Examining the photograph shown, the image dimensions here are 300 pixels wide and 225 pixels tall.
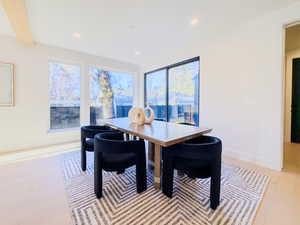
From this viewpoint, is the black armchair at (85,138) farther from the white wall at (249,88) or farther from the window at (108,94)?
the white wall at (249,88)

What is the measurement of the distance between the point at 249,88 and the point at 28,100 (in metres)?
4.65

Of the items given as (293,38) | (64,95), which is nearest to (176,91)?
(293,38)

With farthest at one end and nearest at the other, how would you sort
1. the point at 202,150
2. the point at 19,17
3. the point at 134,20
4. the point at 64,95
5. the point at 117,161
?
1. the point at 64,95
2. the point at 134,20
3. the point at 19,17
4. the point at 117,161
5. the point at 202,150

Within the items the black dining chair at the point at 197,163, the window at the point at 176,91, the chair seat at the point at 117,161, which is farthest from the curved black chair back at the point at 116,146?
the window at the point at 176,91

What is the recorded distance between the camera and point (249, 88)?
2.59 metres

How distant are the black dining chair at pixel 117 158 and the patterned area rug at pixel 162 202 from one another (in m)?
0.17

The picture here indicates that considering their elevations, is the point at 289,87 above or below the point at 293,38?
below

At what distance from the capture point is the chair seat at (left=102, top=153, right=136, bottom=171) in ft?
5.33

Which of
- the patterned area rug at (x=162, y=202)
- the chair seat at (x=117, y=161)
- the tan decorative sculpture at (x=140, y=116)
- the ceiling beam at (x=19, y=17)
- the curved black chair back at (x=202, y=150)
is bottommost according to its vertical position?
the patterned area rug at (x=162, y=202)

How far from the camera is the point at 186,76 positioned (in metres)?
3.93

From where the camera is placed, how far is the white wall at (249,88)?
2291 millimetres

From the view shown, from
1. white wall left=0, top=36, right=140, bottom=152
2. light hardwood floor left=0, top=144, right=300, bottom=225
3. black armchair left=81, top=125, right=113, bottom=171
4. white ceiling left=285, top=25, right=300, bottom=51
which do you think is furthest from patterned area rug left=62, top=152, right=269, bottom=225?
white ceiling left=285, top=25, right=300, bottom=51

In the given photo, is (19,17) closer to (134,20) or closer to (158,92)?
(134,20)

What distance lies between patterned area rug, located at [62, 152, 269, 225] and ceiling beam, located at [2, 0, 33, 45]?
2.44 m
